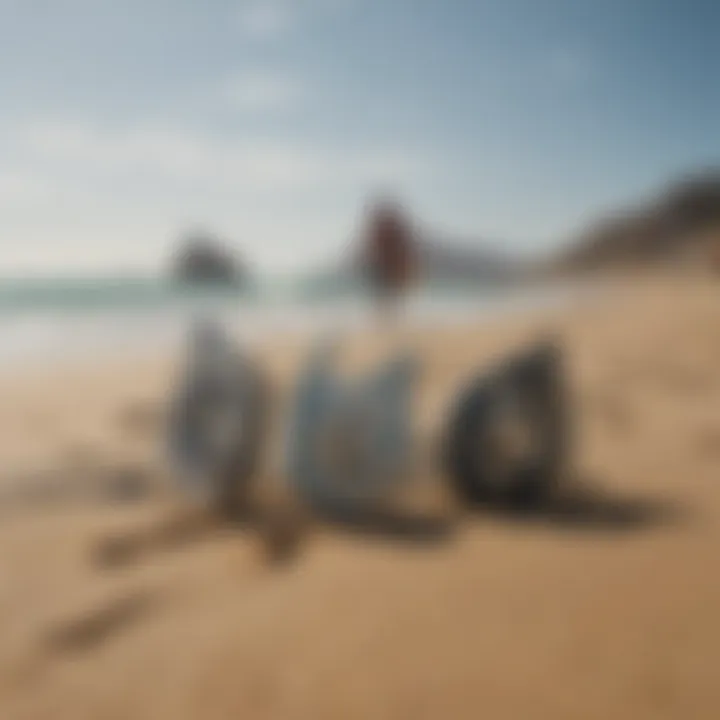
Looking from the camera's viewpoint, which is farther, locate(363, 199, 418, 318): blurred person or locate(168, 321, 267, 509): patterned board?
locate(363, 199, 418, 318): blurred person

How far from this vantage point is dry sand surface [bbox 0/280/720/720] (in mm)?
1502

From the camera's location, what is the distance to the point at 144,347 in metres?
5.71

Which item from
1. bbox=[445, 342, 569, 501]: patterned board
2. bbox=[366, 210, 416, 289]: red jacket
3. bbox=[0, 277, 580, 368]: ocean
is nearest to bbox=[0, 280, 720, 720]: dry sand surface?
bbox=[445, 342, 569, 501]: patterned board

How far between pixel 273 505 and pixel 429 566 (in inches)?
27.5

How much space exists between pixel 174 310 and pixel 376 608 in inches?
280

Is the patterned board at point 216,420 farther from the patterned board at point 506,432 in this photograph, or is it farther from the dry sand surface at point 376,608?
the patterned board at point 506,432

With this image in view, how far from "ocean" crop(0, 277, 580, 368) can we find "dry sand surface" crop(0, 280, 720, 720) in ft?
8.11

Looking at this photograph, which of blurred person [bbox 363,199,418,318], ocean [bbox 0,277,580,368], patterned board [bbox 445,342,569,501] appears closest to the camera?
patterned board [bbox 445,342,569,501]

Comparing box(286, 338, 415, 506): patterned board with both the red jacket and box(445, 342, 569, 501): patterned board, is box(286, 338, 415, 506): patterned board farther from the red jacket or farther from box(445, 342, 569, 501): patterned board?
the red jacket

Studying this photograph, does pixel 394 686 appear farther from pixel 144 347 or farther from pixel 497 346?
pixel 144 347

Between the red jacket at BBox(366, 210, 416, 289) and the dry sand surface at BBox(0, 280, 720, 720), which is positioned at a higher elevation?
the red jacket at BBox(366, 210, 416, 289)

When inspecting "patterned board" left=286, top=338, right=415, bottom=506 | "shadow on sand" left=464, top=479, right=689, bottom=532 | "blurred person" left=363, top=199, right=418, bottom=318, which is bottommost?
"shadow on sand" left=464, top=479, right=689, bottom=532

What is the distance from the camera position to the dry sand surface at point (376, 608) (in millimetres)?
1502

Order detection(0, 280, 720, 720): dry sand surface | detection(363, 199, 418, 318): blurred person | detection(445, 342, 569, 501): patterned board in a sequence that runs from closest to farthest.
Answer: detection(0, 280, 720, 720): dry sand surface
detection(445, 342, 569, 501): patterned board
detection(363, 199, 418, 318): blurred person
